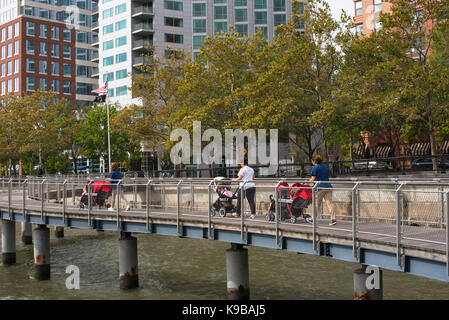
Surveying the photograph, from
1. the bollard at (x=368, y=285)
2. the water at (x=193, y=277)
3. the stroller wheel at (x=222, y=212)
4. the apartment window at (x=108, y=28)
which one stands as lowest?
the water at (x=193, y=277)

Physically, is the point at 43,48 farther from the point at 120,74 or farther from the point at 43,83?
the point at 120,74

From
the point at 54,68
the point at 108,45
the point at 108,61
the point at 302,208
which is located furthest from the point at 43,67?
the point at 302,208

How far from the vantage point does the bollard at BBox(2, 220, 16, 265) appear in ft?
86.1

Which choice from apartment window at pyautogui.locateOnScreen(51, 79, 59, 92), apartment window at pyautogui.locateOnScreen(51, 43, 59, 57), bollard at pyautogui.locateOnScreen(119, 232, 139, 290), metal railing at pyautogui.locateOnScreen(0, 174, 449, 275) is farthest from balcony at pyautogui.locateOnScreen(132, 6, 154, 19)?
bollard at pyautogui.locateOnScreen(119, 232, 139, 290)

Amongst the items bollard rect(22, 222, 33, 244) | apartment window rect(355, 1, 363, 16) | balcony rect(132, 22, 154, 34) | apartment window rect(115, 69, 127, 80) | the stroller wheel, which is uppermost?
balcony rect(132, 22, 154, 34)

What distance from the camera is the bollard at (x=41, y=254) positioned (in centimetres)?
Answer: 2258

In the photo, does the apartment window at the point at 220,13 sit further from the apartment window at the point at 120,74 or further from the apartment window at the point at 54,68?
the apartment window at the point at 54,68

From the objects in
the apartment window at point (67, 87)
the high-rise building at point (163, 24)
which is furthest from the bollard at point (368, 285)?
the apartment window at point (67, 87)

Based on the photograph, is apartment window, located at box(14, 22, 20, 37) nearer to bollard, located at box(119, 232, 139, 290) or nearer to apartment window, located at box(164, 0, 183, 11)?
apartment window, located at box(164, 0, 183, 11)

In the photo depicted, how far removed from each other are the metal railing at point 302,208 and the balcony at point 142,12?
66646mm

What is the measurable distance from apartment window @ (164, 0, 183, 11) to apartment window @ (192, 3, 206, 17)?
2.03 metres

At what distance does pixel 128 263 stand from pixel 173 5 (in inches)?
2911
